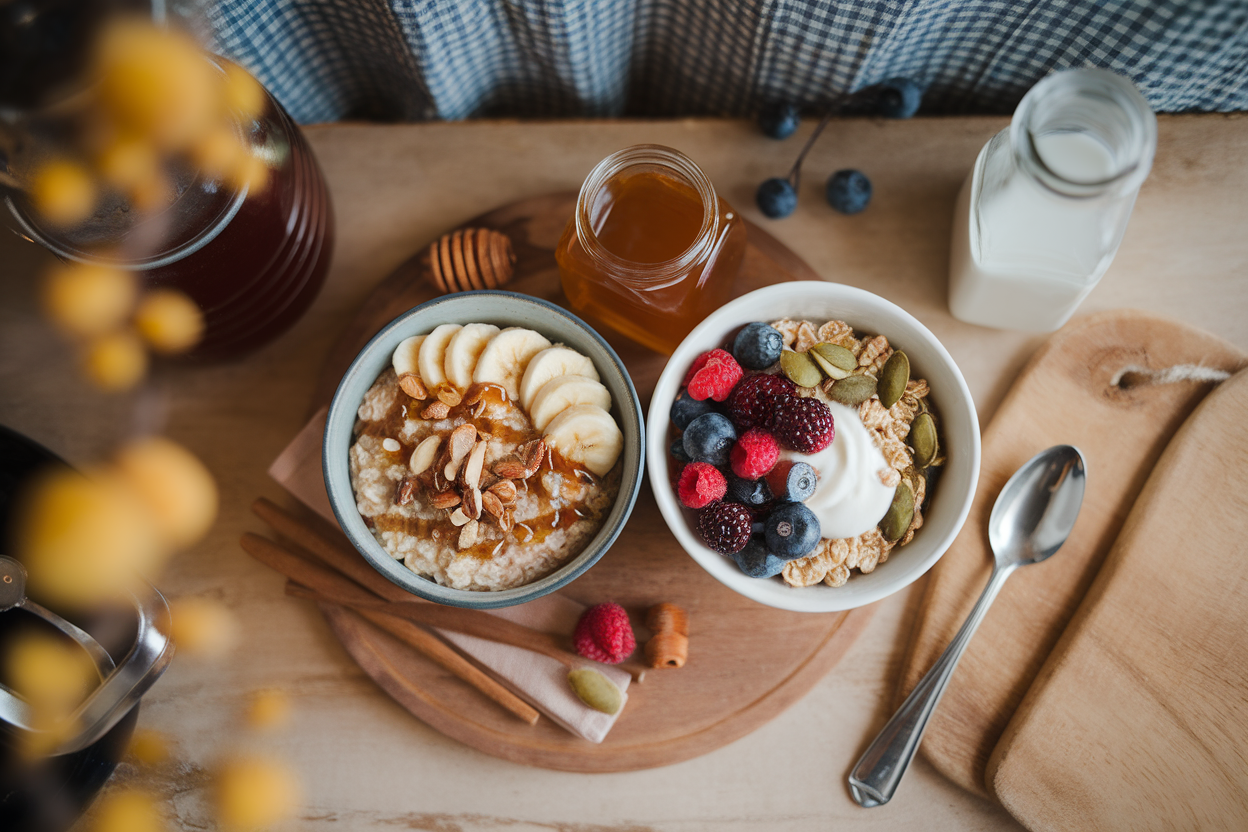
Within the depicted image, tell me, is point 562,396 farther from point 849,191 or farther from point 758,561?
point 849,191

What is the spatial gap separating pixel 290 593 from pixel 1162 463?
154 cm

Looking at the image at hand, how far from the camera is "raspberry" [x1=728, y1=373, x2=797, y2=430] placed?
Answer: 41.6 inches

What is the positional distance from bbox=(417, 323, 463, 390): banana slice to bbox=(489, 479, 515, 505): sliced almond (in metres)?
0.20

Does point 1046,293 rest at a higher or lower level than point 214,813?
higher

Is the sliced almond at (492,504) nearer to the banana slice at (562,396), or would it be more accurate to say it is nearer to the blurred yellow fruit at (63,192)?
the banana slice at (562,396)

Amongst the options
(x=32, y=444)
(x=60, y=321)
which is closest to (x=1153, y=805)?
(x=32, y=444)

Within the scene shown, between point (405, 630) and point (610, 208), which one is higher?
point (610, 208)

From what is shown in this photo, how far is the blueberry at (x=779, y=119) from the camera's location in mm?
1321

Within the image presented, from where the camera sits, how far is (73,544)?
1.16 meters

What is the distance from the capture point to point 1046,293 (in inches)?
44.4

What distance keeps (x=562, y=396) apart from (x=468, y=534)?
0.84ft

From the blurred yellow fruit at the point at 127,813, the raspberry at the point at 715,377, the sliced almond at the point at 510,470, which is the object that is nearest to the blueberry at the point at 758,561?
the raspberry at the point at 715,377

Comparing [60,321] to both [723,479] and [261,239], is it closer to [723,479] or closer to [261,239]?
[261,239]

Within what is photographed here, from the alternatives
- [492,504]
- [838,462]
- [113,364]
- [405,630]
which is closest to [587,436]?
[492,504]
